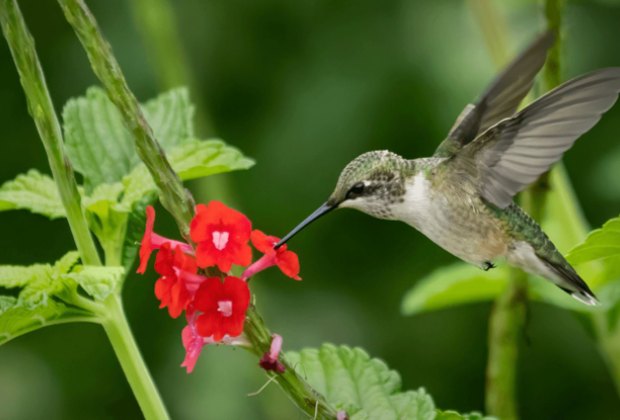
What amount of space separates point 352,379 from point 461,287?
2.64 ft

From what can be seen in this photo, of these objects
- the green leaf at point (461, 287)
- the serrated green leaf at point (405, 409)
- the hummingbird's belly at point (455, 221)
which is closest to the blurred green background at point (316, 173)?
the green leaf at point (461, 287)

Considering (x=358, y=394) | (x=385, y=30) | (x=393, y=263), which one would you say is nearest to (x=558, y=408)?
(x=393, y=263)

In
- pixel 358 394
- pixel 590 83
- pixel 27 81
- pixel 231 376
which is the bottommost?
pixel 231 376

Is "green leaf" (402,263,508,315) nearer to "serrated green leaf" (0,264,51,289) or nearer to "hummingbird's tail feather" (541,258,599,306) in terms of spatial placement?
"hummingbird's tail feather" (541,258,599,306)

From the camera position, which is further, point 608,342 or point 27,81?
point 608,342

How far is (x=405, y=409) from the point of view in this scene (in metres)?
1.75

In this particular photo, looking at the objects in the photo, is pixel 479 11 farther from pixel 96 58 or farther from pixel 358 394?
pixel 96 58

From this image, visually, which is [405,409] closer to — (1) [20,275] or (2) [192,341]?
(2) [192,341]

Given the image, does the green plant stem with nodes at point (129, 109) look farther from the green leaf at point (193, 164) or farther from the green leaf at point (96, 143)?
the green leaf at point (96, 143)

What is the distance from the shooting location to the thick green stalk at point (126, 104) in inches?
54.7

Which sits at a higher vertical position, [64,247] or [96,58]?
[96,58]

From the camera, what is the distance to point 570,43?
4.25 m

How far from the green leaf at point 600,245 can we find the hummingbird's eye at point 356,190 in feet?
1.32

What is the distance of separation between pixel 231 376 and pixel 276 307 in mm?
399
